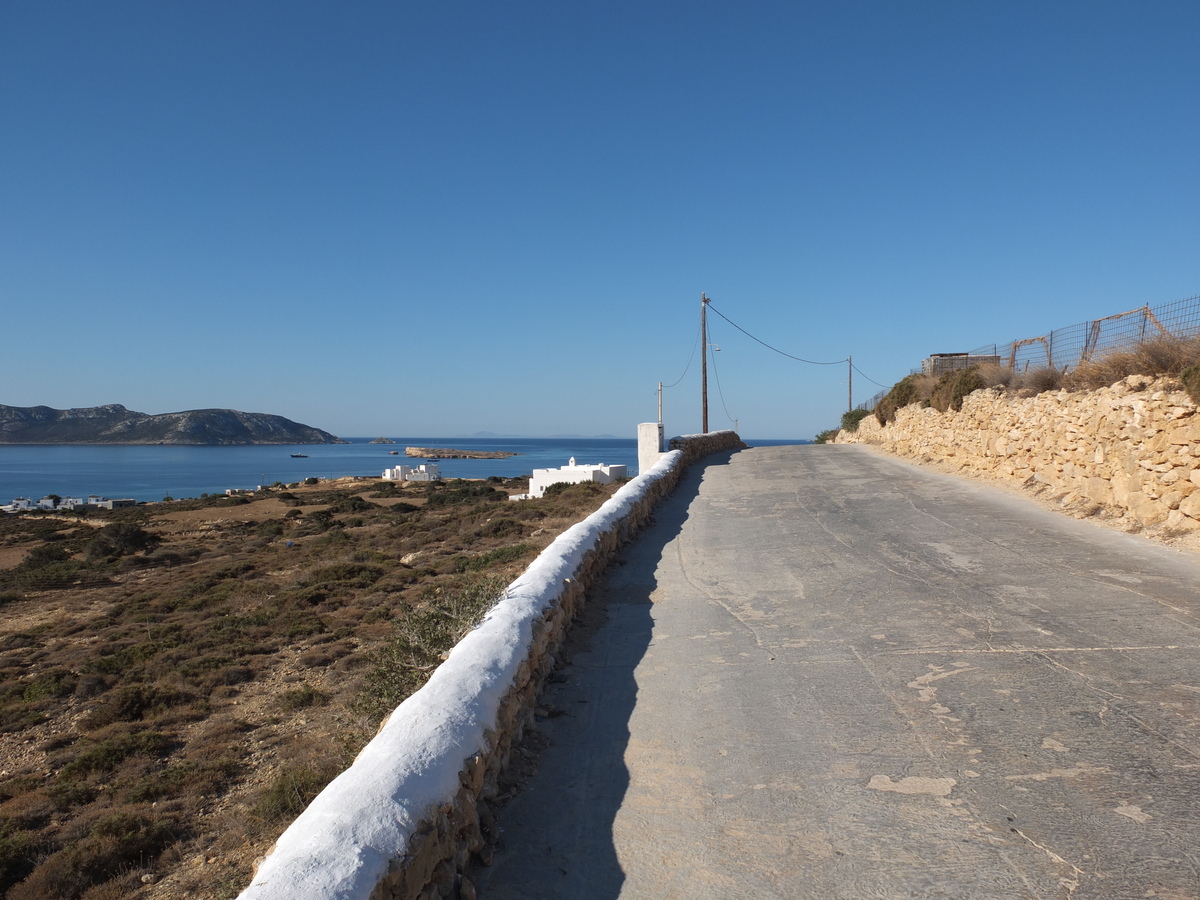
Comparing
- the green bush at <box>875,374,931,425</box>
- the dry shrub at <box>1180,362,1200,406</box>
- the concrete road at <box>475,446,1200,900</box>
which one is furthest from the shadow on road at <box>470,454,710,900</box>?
the green bush at <box>875,374,931,425</box>

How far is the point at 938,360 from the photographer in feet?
77.7

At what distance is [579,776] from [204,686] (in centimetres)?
734

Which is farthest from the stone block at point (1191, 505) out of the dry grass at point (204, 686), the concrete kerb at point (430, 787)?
the dry grass at point (204, 686)

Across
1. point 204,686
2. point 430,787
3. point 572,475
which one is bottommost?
point 204,686

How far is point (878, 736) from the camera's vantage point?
412 centimetres

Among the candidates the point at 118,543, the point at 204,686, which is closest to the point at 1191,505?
the point at 204,686

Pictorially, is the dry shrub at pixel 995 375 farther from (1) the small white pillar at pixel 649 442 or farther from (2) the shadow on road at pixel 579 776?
(2) the shadow on road at pixel 579 776

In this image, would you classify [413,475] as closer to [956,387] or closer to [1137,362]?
[956,387]

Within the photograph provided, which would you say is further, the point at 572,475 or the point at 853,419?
the point at 572,475

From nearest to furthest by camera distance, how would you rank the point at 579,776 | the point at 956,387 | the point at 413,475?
1. the point at 579,776
2. the point at 956,387
3. the point at 413,475

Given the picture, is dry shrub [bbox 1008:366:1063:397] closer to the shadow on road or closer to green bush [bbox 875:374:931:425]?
green bush [bbox 875:374:931:425]

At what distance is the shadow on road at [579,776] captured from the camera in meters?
3.14

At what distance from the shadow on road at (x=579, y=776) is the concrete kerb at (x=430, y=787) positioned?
15 cm

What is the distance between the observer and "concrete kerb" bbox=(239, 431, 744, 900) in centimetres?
241
